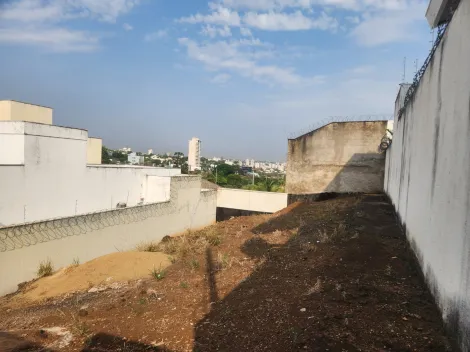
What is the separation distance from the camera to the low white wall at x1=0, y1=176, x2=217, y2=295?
28.6ft

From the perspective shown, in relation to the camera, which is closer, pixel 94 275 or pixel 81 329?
pixel 81 329

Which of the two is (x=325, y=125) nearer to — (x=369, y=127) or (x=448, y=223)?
(x=369, y=127)

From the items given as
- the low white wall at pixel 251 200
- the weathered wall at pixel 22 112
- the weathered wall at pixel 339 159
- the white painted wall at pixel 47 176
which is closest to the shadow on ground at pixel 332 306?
the weathered wall at pixel 339 159

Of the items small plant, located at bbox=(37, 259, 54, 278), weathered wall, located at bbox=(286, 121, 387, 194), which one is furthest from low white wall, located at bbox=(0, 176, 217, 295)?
weathered wall, located at bbox=(286, 121, 387, 194)

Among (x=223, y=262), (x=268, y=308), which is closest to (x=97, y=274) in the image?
(x=223, y=262)

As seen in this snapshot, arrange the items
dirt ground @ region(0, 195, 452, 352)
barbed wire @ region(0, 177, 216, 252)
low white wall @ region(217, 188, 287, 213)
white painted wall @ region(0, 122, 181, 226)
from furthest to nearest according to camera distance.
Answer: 1. low white wall @ region(217, 188, 287, 213)
2. white painted wall @ region(0, 122, 181, 226)
3. barbed wire @ region(0, 177, 216, 252)
4. dirt ground @ region(0, 195, 452, 352)

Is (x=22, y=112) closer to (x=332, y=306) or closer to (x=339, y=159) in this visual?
(x=339, y=159)

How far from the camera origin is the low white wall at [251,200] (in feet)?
62.4

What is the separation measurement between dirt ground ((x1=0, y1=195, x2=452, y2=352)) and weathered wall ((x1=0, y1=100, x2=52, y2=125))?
14.2 metres

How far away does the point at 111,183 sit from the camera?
17359mm

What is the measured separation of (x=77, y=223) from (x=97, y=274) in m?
2.85

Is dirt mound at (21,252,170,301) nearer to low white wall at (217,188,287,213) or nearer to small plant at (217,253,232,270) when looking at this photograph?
small plant at (217,253,232,270)

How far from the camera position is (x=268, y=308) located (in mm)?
3920

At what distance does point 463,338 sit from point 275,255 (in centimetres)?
412
